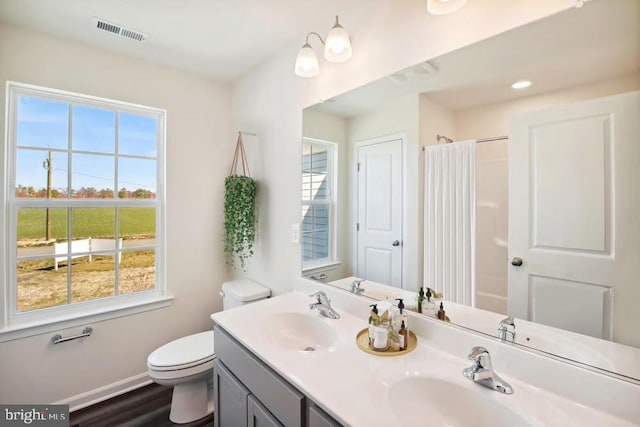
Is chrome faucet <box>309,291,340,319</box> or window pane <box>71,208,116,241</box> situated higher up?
window pane <box>71,208,116,241</box>

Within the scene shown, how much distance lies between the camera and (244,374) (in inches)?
45.8

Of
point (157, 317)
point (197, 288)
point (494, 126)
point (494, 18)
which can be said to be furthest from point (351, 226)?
point (157, 317)

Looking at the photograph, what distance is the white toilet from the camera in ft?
5.27

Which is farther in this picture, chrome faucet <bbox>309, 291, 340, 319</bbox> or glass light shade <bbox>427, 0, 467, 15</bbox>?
chrome faucet <bbox>309, 291, 340, 319</bbox>

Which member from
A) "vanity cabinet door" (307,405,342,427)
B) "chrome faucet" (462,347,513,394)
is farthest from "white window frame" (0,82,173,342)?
Result: "chrome faucet" (462,347,513,394)

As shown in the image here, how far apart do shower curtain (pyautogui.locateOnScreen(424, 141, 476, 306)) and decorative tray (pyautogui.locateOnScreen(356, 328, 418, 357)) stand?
0.22 meters

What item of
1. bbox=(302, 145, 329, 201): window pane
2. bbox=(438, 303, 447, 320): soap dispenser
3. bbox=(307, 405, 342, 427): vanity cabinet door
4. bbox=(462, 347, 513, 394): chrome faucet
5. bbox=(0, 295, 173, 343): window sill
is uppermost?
bbox=(302, 145, 329, 201): window pane

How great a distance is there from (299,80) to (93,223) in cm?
175

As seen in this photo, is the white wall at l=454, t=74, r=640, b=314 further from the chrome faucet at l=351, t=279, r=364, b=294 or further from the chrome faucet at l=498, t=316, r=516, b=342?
the chrome faucet at l=351, t=279, r=364, b=294

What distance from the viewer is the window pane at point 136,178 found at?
2109 millimetres

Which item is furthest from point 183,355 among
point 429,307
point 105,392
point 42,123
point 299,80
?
point 299,80

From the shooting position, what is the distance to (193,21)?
1.62 metres

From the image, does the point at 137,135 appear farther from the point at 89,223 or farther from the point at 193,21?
the point at 193,21

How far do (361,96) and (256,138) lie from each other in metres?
1.02
